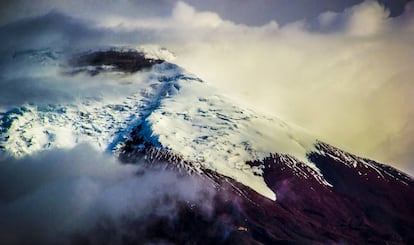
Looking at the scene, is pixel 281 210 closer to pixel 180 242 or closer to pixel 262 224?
pixel 262 224

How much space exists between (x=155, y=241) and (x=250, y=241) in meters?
34.3

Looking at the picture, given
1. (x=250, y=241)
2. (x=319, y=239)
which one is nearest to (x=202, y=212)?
(x=250, y=241)

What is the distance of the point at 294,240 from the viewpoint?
602ft

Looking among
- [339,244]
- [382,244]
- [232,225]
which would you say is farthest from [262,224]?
[382,244]

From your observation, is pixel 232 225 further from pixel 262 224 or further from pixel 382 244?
pixel 382 244

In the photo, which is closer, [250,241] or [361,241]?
[250,241]

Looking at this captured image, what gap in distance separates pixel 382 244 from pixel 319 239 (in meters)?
24.9

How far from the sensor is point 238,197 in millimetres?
198125

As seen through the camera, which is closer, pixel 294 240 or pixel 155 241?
pixel 294 240

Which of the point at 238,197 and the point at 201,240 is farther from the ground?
the point at 238,197

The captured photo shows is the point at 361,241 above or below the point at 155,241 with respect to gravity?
above

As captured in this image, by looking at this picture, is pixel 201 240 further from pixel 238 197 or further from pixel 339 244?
pixel 339 244

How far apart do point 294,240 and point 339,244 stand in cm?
1737

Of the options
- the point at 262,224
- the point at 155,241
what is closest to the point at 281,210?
the point at 262,224
